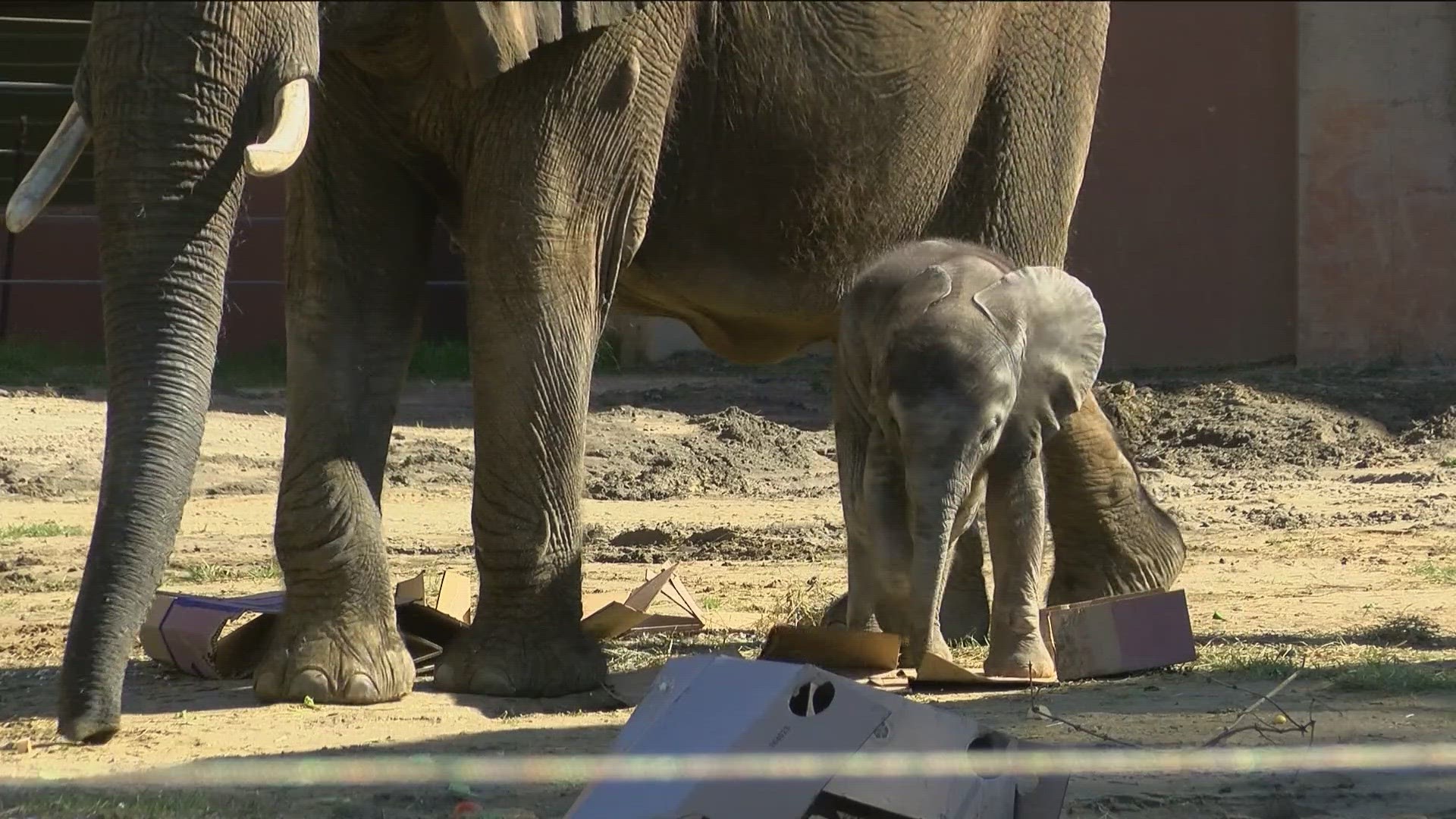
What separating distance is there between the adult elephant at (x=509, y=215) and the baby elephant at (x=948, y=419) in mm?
538

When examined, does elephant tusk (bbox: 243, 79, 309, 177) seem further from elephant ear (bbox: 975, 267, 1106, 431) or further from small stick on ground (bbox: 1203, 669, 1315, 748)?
small stick on ground (bbox: 1203, 669, 1315, 748)

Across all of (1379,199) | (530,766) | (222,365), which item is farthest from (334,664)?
(1379,199)

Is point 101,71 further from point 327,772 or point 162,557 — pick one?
point 327,772

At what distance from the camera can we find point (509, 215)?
5445 mm

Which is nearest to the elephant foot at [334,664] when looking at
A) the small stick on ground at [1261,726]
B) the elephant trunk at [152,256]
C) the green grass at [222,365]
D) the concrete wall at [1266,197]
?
the elephant trunk at [152,256]

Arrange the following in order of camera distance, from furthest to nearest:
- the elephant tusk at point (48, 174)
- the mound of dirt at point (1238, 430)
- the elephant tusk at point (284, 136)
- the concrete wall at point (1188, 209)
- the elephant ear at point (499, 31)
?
the concrete wall at point (1188, 209) → the mound of dirt at point (1238, 430) → the elephant ear at point (499, 31) → the elephant tusk at point (48, 174) → the elephant tusk at point (284, 136)

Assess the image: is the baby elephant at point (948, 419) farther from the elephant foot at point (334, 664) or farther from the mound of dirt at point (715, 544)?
the mound of dirt at point (715, 544)

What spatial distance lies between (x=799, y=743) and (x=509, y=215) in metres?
2.19

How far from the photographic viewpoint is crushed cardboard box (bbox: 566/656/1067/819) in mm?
3525

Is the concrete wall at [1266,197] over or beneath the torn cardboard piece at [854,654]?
over

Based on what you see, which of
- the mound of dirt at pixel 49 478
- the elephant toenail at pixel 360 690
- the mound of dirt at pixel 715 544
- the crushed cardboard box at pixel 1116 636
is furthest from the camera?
the mound of dirt at pixel 49 478

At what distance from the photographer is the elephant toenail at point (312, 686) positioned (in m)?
5.46

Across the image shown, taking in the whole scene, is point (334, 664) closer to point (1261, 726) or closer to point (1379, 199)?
point (1261, 726)

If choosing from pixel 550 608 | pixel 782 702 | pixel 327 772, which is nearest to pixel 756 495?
pixel 550 608
